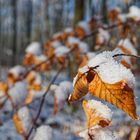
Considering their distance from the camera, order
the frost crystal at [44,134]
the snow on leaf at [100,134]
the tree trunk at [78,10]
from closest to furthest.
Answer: the snow on leaf at [100,134], the frost crystal at [44,134], the tree trunk at [78,10]

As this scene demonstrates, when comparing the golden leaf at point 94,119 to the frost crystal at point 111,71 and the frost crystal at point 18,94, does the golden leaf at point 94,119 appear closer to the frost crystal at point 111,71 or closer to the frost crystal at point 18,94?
the frost crystal at point 111,71

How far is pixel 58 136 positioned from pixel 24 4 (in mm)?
41728

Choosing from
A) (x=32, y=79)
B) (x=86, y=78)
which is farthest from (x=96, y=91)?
(x=32, y=79)

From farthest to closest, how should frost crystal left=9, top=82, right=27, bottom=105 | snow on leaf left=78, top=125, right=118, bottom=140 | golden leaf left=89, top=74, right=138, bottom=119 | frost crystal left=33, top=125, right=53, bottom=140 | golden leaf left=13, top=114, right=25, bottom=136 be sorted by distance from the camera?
frost crystal left=9, top=82, right=27, bottom=105
golden leaf left=13, top=114, right=25, bottom=136
frost crystal left=33, top=125, right=53, bottom=140
snow on leaf left=78, top=125, right=118, bottom=140
golden leaf left=89, top=74, right=138, bottom=119

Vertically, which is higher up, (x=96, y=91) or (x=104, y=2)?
(x=96, y=91)

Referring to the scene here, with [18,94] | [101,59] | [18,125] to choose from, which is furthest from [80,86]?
[18,94]

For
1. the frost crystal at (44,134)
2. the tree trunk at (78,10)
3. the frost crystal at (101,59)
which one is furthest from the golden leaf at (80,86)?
the tree trunk at (78,10)

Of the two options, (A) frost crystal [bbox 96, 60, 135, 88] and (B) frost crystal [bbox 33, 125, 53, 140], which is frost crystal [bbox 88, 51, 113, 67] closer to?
(A) frost crystal [bbox 96, 60, 135, 88]

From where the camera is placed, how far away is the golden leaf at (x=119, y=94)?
0.86 metres

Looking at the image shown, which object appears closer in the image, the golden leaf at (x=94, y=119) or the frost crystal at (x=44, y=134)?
the golden leaf at (x=94, y=119)

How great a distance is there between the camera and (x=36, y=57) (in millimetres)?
3203

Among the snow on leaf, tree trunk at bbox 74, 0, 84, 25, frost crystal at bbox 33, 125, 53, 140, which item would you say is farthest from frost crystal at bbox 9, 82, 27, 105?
tree trunk at bbox 74, 0, 84, 25

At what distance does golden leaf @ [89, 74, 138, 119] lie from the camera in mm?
857

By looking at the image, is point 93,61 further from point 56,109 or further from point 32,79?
point 32,79
